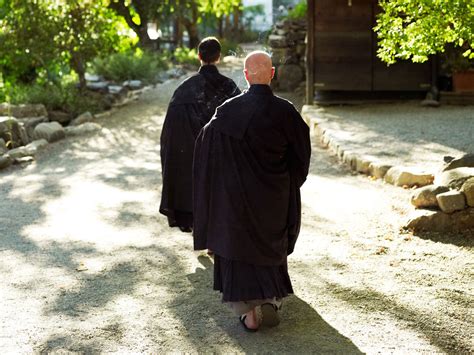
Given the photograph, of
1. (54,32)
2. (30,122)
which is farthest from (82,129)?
(54,32)

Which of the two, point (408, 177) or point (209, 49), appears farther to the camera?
point (408, 177)

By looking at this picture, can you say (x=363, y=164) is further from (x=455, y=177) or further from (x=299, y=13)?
(x=299, y=13)

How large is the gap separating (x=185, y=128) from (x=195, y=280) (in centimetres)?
119

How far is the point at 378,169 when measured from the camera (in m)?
8.57

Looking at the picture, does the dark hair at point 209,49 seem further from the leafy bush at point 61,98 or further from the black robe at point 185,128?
the leafy bush at point 61,98

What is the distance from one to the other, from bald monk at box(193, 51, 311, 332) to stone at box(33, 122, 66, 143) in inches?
343

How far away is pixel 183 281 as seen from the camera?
5.54m

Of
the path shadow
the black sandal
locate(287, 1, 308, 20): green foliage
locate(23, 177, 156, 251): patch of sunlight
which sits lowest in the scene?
locate(23, 177, 156, 251): patch of sunlight

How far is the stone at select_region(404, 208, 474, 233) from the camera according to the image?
6.33 m

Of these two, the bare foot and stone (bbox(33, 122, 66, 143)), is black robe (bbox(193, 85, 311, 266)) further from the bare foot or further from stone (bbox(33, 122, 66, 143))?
stone (bbox(33, 122, 66, 143))

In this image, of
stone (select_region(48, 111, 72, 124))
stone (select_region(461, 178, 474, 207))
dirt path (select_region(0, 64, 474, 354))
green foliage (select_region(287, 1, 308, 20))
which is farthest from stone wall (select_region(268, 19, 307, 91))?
stone (select_region(461, 178, 474, 207))

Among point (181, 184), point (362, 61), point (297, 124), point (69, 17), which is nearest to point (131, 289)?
point (181, 184)

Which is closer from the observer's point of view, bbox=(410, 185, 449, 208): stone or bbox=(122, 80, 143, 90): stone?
bbox=(410, 185, 449, 208): stone

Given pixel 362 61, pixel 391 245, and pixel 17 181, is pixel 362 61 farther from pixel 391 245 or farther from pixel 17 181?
pixel 391 245
